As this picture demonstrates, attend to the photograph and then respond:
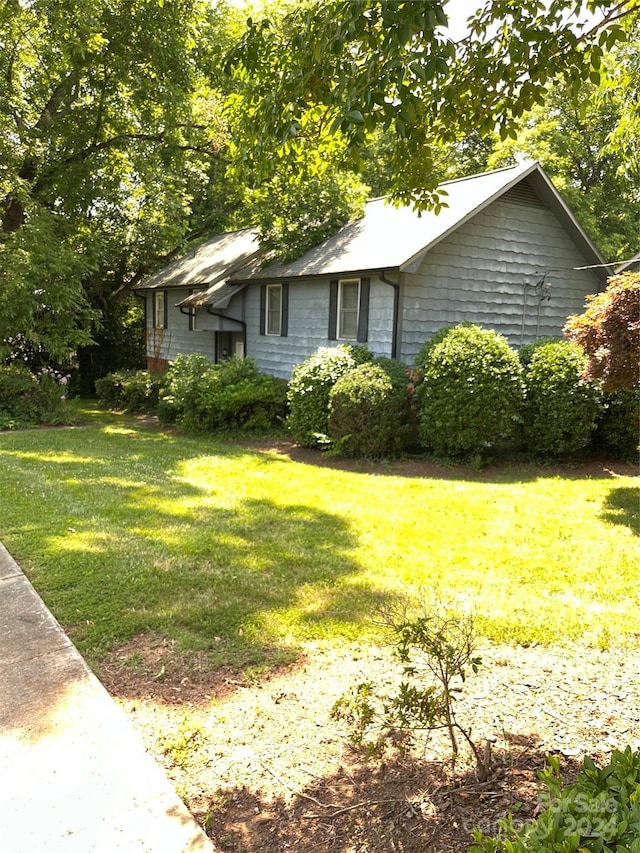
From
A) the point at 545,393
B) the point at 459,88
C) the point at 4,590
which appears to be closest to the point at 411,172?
the point at 459,88

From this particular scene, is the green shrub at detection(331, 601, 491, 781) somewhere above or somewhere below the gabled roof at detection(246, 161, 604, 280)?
below

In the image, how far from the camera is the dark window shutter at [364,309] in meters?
12.7

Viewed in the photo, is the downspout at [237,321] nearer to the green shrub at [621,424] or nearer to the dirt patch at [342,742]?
the green shrub at [621,424]

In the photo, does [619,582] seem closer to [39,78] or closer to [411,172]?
[411,172]

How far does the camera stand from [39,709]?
10.2 feet

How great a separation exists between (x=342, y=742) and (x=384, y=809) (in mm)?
501

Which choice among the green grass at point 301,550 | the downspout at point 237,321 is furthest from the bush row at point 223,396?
the green grass at point 301,550

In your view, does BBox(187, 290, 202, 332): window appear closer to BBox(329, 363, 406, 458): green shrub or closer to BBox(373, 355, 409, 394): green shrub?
BBox(373, 355, 409, 394): green shrub

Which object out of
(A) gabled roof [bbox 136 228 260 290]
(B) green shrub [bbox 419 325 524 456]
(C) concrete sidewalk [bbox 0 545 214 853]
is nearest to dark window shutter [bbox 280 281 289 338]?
(A) gabled roof [bbox 136 228 260 290]

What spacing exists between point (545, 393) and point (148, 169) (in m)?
12.0

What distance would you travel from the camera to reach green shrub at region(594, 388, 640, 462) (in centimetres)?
945

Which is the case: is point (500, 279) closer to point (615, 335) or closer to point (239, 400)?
point (615, 335)

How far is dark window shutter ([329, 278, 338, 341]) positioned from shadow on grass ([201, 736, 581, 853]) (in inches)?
454

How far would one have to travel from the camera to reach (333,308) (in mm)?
13625
